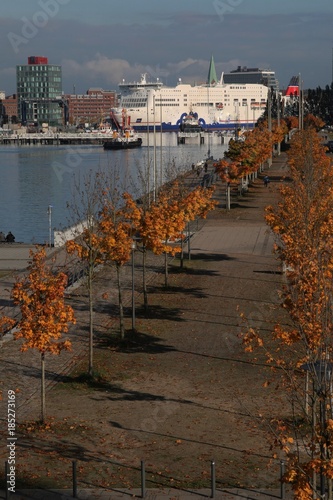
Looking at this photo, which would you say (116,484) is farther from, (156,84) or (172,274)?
(156,84)

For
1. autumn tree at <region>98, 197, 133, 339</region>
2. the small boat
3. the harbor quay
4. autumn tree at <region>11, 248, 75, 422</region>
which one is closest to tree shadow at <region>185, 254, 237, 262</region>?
autumn tree at <region>98, 197, 133, 339</region>

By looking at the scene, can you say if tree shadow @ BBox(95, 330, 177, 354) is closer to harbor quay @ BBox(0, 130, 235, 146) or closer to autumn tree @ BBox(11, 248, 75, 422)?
autumn tree @ BBox(11, 248, 75, 422)

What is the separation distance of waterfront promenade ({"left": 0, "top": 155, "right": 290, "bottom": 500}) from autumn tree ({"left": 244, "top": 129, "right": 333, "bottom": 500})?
39.4 inches

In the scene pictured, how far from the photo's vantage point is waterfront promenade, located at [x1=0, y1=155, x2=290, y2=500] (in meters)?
13.1

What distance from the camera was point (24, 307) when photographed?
1313 centimetres

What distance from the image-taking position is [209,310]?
20094mm

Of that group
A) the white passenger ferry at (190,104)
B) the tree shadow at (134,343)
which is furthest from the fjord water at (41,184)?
A: the white passenger ferry at (190,104)

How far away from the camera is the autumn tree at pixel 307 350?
325 inches

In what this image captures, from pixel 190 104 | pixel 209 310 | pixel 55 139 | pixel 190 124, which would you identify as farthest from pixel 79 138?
pixel 209 310

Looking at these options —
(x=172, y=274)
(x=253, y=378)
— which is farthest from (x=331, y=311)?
(x=172, y=274)

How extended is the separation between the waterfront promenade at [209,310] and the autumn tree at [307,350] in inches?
39.4

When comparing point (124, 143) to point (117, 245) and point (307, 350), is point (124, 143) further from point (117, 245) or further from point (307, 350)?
point (307, 350)

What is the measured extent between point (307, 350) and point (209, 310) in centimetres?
1057

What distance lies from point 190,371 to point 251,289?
22.9 ft
